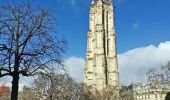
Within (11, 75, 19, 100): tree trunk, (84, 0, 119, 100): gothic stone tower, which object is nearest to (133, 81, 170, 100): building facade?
(84, 0, 119, 100): gothic stone tower

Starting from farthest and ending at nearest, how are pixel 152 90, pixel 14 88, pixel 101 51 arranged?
pixel 152 90, pixel 101 51, pixel 14 88

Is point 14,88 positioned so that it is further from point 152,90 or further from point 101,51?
point 152,90

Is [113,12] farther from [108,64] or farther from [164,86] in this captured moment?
[164,86]

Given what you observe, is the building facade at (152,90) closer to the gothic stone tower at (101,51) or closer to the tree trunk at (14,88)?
the gothic stone tower at (101,51)

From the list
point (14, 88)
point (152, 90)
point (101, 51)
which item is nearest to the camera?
point (14, 88)

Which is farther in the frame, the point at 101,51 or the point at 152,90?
the point at 152,90

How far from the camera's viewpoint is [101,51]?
88.6 metres

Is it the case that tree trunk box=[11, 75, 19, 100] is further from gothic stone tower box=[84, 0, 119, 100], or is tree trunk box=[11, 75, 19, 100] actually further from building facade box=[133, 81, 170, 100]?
building facade box=[133, 81, 170, 100]

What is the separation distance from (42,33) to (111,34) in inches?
2833

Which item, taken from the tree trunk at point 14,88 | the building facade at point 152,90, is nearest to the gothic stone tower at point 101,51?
the building facade at point 152,90

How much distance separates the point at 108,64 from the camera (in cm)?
8888

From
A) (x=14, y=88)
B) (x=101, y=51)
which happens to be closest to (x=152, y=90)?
(x=101, y=51)

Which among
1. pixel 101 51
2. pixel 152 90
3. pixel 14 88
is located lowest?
pixel 14 88

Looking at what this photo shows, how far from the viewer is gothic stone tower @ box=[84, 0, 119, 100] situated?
84.8 m
